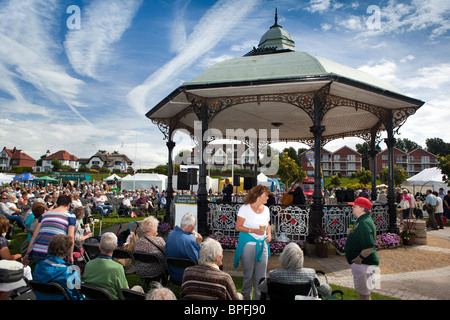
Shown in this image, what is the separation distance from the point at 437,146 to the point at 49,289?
105 metres

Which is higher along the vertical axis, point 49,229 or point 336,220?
point 49,229

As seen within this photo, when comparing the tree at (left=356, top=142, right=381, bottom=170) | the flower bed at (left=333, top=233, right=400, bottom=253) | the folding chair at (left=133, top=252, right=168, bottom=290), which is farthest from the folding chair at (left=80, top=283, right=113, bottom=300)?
the tree at (left=356, top=142, right=381, bottom=170)

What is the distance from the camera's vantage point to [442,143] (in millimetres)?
84688

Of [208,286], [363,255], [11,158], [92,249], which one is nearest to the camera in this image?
[208,286]

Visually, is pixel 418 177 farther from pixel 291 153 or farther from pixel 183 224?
pixel 291 153

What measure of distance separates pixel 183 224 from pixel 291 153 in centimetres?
7115

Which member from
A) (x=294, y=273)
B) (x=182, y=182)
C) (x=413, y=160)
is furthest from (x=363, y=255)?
(x=413, y=160)

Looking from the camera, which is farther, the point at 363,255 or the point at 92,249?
the point at 92,249

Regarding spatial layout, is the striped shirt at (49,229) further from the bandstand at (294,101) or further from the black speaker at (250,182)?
the black speaker at (250,182)

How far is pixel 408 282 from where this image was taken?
17.1ft

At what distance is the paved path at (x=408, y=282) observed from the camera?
4.62 metres

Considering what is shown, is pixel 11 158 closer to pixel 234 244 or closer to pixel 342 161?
pixel 342 161

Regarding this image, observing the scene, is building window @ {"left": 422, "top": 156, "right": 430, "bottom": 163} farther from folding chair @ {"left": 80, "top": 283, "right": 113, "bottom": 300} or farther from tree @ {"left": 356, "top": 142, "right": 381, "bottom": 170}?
folding chair @ {"left": 80, "top": 283, "right": 113, "bottom": 300}
